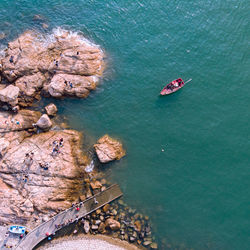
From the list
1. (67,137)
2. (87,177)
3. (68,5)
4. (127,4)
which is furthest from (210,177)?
(68,5)

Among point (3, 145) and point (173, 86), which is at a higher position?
point (173, 86)

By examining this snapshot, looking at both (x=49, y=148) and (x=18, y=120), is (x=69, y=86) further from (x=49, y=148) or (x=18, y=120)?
(x=49, y=148)

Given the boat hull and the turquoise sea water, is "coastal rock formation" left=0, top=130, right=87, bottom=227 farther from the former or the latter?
the boat hull

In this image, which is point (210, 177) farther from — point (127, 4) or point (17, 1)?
point (17, 1)

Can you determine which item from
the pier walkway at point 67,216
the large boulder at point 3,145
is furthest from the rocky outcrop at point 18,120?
the pier walkway at point 67,216

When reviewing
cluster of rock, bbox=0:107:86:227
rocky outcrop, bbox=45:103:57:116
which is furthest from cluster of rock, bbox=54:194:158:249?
rocky outcrop, bbox=45:103:57:116

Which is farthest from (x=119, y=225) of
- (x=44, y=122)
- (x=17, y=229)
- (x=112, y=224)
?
(x=44, y=122)

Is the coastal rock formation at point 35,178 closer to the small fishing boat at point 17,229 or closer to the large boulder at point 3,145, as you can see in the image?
the large boulder at point 3,145
